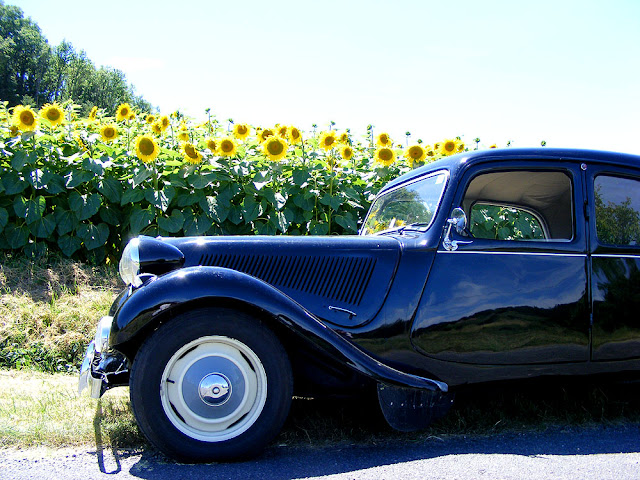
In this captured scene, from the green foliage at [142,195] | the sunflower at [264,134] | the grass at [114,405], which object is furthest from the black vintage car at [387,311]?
the sunflower at [264,134]

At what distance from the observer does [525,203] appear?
362 centimetres

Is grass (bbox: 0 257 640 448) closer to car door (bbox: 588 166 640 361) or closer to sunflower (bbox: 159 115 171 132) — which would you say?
car door (bbox: 588 166 640 361)

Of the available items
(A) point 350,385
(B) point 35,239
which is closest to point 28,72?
(B) point 35,239

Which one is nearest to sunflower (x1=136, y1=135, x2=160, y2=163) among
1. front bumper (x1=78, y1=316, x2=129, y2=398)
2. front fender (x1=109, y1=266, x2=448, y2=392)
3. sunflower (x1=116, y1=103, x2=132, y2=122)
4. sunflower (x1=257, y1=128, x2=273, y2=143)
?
sunflower (x1=116, y1=103, x2=132, y2=122)

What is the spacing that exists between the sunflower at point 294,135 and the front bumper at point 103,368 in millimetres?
3565

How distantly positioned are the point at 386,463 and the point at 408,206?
1618mm

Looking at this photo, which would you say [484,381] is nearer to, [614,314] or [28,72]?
[614,314]

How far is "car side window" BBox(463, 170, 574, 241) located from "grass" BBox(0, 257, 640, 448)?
2.94ft

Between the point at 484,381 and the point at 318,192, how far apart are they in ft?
11.4

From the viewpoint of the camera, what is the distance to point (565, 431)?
321 centimetres

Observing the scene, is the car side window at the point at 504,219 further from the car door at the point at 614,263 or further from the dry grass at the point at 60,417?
the dry grass at the point at 60,417

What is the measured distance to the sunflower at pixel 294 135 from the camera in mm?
6137

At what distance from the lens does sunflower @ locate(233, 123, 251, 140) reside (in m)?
6.05

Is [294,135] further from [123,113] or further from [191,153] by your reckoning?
[123,113]
